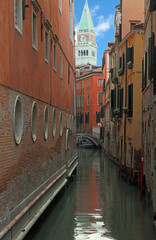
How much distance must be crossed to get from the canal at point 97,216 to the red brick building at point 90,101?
33.9 meters

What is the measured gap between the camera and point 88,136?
49844 millimetres

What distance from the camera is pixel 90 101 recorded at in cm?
5350

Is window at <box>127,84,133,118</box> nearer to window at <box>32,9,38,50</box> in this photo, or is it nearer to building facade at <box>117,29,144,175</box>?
building facade at <box>117,29,144,175</box>

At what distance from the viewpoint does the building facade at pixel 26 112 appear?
20.5 ft

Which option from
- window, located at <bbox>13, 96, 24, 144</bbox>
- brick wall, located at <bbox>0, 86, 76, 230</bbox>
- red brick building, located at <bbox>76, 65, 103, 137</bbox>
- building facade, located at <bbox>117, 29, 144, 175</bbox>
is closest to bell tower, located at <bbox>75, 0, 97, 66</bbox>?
red brick building, located at <bbox>76, 65, 103, 137</bbox>

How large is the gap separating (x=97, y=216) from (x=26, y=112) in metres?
5.11

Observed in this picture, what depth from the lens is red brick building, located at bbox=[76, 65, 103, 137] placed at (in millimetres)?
52500

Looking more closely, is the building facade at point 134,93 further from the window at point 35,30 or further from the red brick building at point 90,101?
the red brick building at point 90,101

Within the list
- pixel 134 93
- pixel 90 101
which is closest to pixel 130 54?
pixel 134 93

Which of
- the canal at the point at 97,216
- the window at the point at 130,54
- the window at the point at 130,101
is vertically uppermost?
the window at the point at 130,54

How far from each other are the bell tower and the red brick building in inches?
2341

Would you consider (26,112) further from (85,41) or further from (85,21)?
(85,21)

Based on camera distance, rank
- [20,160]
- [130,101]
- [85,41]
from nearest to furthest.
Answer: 1. [20,160]
2. [130,101]
3. [85,41]

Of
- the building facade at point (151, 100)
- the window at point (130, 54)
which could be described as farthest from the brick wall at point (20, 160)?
the window at point (130, 54)
